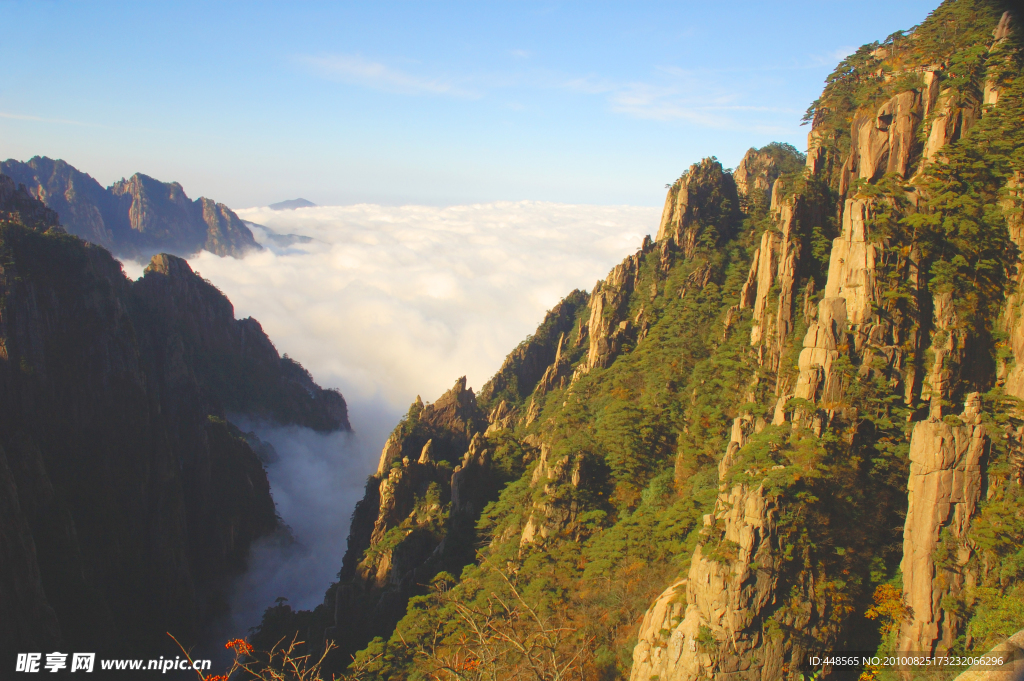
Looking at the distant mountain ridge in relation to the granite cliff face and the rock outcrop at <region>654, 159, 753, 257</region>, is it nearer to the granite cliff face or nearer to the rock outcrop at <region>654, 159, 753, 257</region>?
the granite cliff face

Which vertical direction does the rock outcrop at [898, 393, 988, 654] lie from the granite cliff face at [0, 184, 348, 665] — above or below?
above

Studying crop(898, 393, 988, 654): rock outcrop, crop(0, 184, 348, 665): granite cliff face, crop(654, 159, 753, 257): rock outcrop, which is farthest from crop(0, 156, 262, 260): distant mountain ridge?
crop(898, 393, 988, 654): rock outcrop

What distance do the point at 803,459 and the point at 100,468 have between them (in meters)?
51.5

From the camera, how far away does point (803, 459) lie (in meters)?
23.0

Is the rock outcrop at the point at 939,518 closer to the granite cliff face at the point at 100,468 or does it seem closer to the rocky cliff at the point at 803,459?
the rocky cliff at the point at 803,459

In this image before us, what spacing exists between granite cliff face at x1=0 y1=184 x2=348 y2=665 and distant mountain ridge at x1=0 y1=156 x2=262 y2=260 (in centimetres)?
11852

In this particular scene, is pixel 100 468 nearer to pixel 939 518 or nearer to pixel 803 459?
pixel 803 459

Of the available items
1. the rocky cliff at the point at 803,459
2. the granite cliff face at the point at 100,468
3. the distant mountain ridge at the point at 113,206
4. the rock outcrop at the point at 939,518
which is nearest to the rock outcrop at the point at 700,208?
the rocky cliff at the point at 803,459

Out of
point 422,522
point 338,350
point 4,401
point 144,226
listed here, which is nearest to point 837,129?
point 422,522

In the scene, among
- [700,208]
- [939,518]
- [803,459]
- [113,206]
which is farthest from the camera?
[113,206]

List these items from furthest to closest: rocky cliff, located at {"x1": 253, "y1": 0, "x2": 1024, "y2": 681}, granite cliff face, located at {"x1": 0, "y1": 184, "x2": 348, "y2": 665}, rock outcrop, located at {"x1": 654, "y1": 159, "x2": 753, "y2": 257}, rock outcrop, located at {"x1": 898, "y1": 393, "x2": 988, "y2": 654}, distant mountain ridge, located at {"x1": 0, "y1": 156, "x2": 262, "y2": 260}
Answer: distant mountain ridge, located at {"x1": 0, "y1": 156, "x2": 262, "y2": 260} < rock outcrop, located at {"x1": 654, "y1": 159, "x2": 753, "y2": 257} < granite cliff face, located at {"x1": 0, "y1": 184, "x2": 348, "y2": 665} < rocky cliff, located at {"x1": 253, "y1": 0, "x2": 1024, "y2": 681} < rock outcrop, located at {"x1": 898, "y1": 393, "x2": 988, "y2": 654}

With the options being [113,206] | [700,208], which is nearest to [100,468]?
[700,208]

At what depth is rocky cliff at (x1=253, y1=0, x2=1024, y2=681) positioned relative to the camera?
19984 mm

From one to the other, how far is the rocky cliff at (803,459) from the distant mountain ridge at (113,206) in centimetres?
16037
